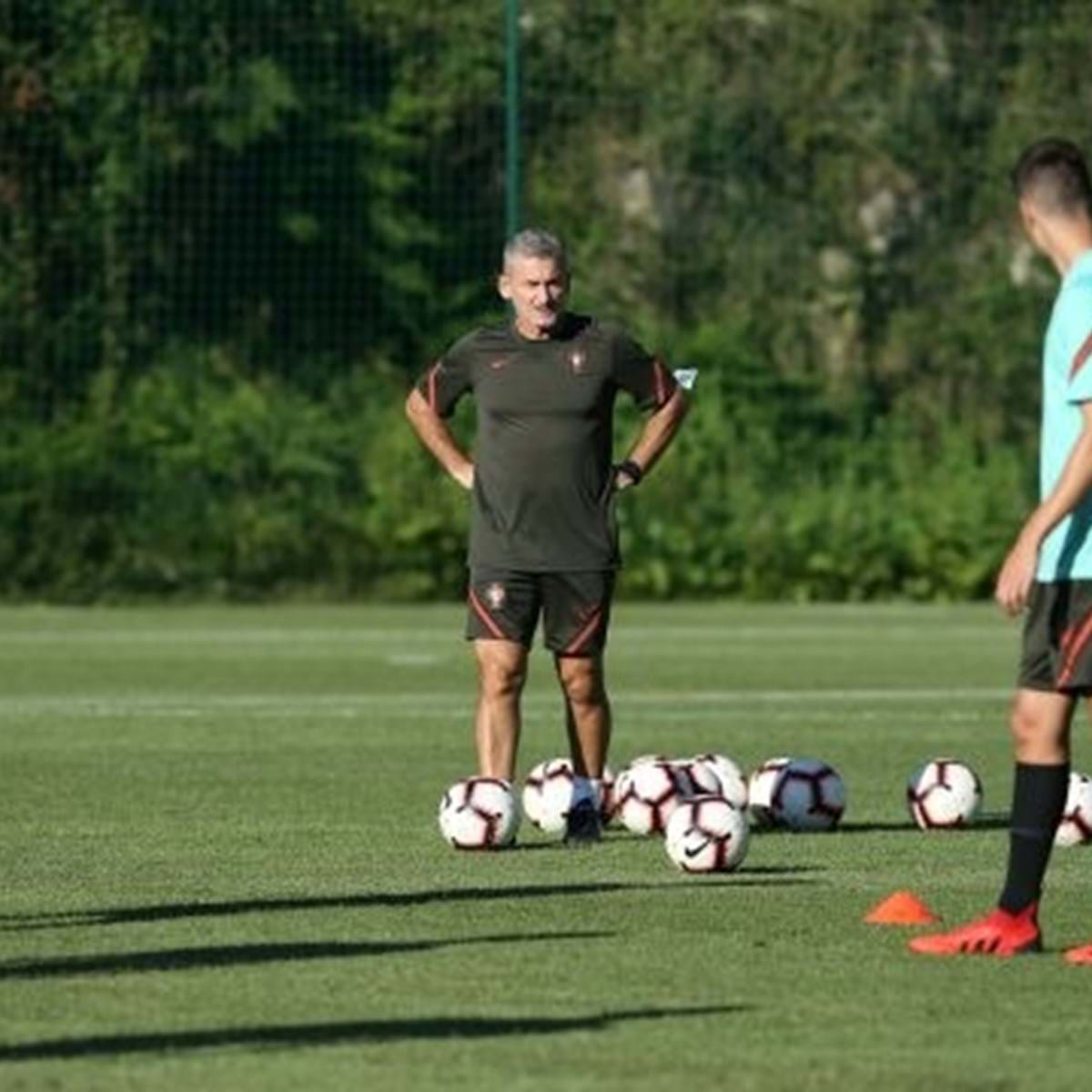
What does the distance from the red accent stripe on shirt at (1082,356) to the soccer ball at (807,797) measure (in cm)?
421

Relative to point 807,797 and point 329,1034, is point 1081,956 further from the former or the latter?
point 807,797

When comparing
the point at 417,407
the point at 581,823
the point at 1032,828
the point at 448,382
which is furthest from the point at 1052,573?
the point at 417,407

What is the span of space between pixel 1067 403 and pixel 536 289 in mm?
4118

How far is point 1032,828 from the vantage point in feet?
36.6

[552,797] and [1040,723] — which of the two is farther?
[552,797]

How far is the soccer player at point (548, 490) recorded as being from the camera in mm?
14969

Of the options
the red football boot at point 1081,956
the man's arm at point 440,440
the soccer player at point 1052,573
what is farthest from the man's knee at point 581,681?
the red football boot at point 1081,956

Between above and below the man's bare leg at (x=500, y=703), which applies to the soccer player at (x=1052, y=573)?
above

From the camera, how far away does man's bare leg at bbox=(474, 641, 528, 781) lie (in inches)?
586

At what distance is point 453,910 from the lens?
1207 cm

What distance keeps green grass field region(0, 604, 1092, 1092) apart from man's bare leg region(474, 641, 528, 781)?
0.30 m

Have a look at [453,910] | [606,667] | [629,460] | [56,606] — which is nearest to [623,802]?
[629,460]

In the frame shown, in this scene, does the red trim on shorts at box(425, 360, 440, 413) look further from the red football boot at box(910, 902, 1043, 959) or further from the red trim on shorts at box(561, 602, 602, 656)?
the red football boot at box(910, 902, 1043, 959)

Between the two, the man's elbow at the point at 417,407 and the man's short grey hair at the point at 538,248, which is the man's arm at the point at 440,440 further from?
the man's short grey hair at the point at 538,248
